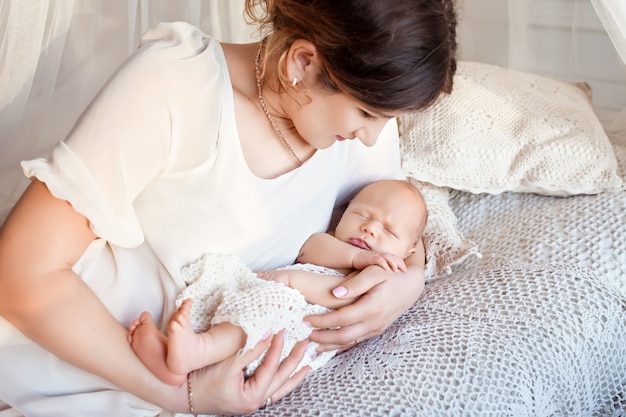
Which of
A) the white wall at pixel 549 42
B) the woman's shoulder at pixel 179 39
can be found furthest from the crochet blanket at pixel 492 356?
the white wall at pixel 549 42

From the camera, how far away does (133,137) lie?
3.93 feet

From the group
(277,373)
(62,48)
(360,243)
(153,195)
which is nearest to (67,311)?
(153,195)

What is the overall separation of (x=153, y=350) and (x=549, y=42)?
182 cm

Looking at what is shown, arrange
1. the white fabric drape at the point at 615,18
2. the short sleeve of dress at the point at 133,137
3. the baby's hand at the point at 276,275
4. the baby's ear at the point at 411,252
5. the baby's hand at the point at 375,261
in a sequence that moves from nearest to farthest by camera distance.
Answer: the short sleeve of dress at the point at 133,137
the baby's hand at the point at 276,275
the baby's hand at the point at 375,261
the baby's ear at the point at 411,252
the white fabric drape at the point at 615,18

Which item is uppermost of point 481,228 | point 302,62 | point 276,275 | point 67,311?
point 302,62

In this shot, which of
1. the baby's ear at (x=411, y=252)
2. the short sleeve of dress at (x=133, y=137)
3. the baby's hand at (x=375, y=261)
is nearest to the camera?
the short sleeve of dress at (x=133, y=137)

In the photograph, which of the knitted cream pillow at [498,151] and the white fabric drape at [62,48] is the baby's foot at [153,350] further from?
the knitted cream pillow at [498,151]

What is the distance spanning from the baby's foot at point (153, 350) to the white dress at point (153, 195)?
9 centimetres

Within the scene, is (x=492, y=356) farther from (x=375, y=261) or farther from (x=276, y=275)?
(x=276, y=275)

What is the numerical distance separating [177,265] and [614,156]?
122cm

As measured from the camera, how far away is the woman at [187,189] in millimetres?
1176

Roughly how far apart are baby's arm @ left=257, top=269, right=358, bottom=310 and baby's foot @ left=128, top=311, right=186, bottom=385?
25 centimetres

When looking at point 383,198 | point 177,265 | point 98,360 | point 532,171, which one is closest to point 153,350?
point 98,360

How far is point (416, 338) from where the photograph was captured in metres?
1.47
